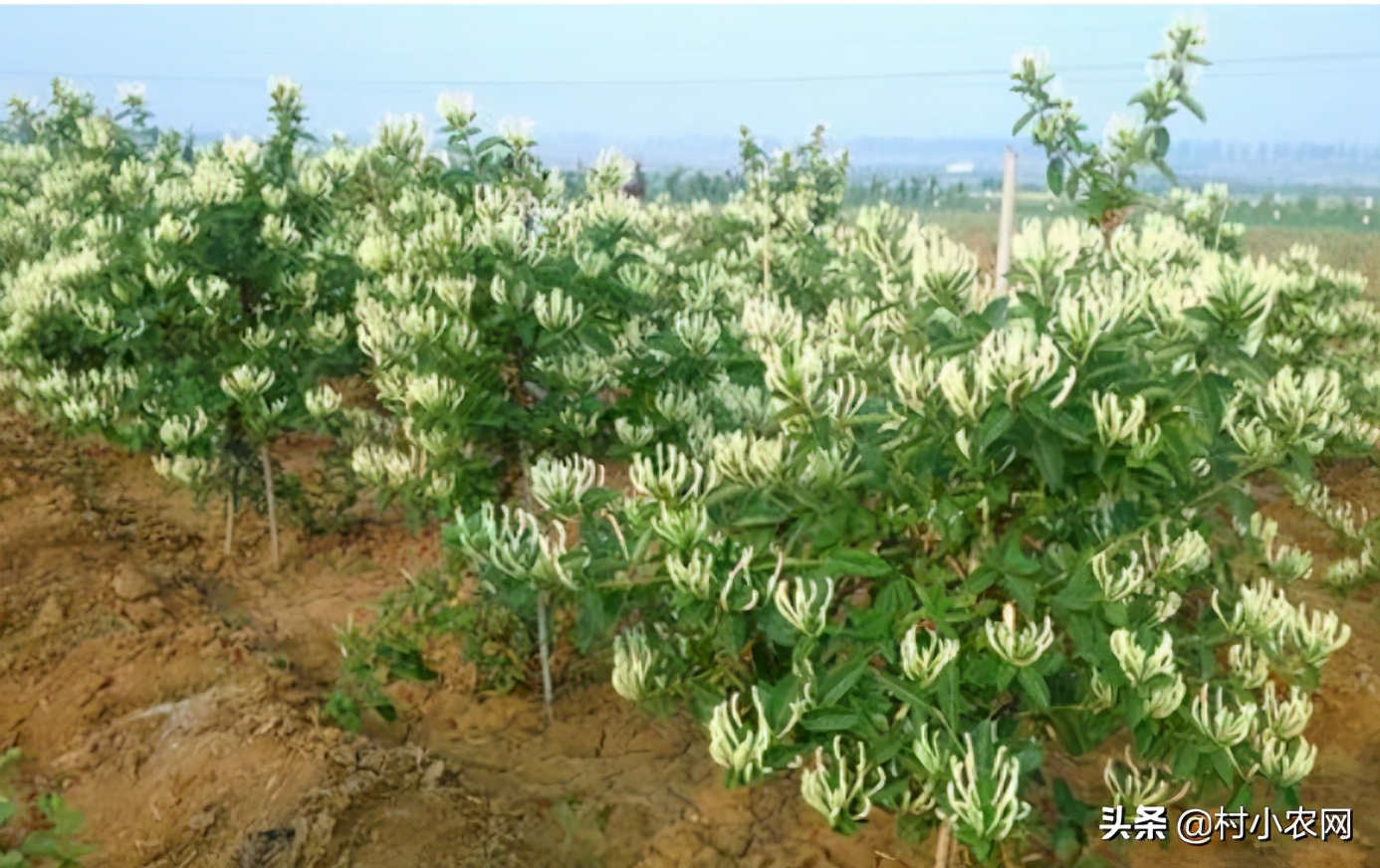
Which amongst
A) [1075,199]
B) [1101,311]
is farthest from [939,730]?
[1075,199]

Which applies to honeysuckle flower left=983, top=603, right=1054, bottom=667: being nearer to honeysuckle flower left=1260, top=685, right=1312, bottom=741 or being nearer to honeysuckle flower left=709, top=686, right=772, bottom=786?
honeysuckle flower left=709, top=686, right=772, bottom=786

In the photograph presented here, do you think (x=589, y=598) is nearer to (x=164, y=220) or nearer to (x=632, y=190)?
(x=164, y=220)

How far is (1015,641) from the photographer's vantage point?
2.79 m

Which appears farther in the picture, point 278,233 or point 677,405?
point 278,233

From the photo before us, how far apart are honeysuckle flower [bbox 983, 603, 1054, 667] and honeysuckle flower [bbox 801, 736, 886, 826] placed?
43 cm

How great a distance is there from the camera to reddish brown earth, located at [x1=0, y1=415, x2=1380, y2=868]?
4.25 m

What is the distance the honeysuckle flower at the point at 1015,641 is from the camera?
276 cm

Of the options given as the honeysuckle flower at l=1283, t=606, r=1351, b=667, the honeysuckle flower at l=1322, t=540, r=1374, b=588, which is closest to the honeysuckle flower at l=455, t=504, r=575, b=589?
the honeysuckle flower at l=1283, t=606, r=1351, b=667

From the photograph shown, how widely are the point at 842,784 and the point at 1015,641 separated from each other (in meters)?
0.54

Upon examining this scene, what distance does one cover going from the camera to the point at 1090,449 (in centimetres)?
276

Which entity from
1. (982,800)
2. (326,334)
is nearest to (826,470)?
(982,800)

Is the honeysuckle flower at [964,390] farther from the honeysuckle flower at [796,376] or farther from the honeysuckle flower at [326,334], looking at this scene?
the honeysuckle flower at [326,334]

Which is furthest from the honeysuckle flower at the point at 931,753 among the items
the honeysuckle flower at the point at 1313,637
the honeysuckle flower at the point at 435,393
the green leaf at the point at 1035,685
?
the honeysuckle flower at the point at 435,393

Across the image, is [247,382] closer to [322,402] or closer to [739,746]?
[322,402]
